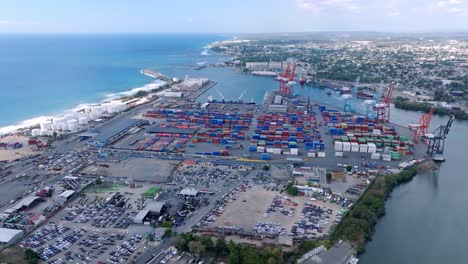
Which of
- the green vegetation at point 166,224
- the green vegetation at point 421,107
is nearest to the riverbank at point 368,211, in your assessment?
the green vegetation at point 166,224

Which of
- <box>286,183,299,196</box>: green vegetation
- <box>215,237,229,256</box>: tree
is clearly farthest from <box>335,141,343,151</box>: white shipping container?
<box>215,237,229,256</box>: tree

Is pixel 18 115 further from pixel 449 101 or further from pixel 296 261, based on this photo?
pixel 449 101

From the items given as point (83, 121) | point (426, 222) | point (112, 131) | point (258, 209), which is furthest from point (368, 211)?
point (83, 121)

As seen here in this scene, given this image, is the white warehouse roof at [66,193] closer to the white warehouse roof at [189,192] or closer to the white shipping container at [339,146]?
the white warehouse roof at [189,192]

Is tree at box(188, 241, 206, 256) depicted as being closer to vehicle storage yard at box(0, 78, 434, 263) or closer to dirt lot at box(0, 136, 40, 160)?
vehicle storage yard at box(0, 78, 434, 263)

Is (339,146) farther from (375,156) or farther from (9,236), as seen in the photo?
(9,236)

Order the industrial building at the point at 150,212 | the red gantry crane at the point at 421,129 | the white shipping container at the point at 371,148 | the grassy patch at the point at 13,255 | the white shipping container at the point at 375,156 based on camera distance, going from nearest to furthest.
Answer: the grassy patch at the point at 13,255
the industrial building at the point at 150,212
the white shipping container at the point at 375,156
the white shipping container at the point at 371,148
the red gantry crane at the point at 421,129
